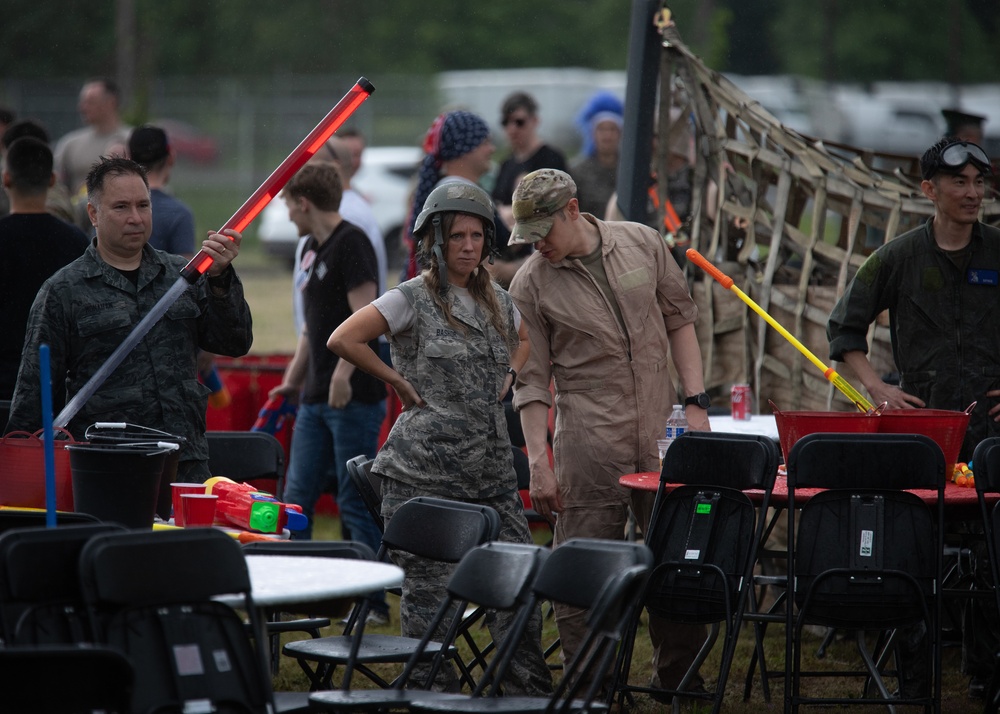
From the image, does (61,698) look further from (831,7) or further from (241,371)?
(831,7)

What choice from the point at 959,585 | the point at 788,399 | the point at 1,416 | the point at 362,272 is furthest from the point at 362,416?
the point at 959,585

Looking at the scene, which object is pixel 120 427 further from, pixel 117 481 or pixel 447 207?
pixel 447 207

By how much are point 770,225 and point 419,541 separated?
11.2 ft

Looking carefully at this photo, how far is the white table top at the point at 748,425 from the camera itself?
5867 mm

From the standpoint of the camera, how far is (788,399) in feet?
22.5

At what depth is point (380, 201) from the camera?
21.9m

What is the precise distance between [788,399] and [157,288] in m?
3.43

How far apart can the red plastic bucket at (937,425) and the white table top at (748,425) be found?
766 millimetres

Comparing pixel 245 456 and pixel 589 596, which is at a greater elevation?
pixel 589 596

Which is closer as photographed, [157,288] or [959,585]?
[157,288]

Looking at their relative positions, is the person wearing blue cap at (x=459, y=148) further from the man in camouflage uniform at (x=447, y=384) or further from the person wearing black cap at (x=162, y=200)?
the man in camouflage uniform at (x=447, y=384)

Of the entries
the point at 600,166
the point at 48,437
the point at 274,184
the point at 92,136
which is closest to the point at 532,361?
the point at 274,184

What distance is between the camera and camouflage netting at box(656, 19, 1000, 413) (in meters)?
6.73

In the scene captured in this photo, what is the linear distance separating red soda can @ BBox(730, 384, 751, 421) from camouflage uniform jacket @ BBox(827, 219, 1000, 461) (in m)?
0.77
